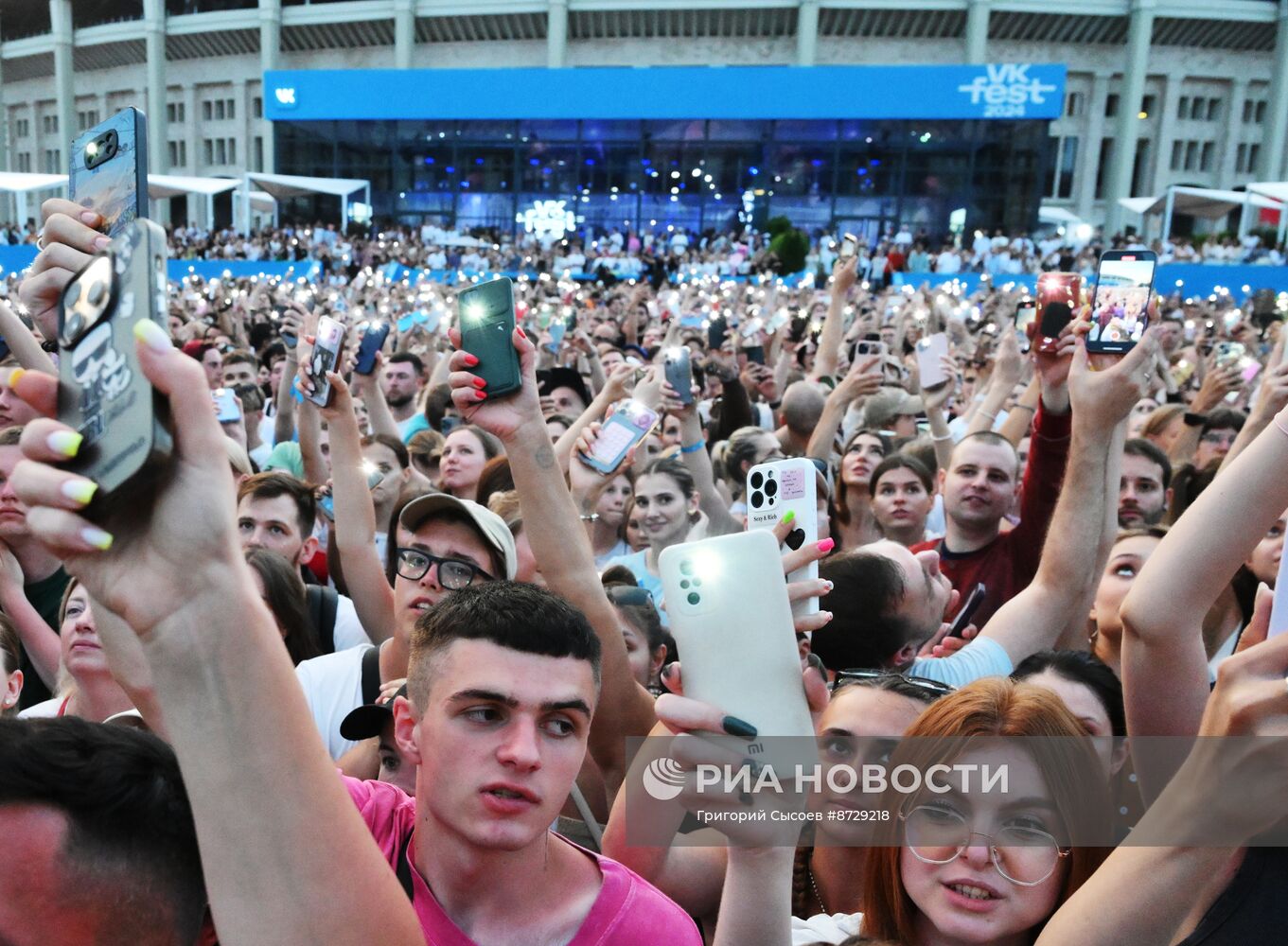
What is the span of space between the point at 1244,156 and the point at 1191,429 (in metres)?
43.1

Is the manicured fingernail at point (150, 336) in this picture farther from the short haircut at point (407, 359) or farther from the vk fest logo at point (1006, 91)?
the vk fest logo at point (1006, 91)

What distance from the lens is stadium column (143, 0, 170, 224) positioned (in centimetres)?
4134

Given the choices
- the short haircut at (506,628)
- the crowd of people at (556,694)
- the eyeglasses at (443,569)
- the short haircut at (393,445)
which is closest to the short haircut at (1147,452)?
the crowd of people at (556,694)

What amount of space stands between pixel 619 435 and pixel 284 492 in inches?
46.4

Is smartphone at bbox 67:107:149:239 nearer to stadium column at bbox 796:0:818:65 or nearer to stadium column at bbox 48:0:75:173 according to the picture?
stadium column at bbox 796:0:818:65

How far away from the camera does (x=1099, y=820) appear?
1714 millimetres

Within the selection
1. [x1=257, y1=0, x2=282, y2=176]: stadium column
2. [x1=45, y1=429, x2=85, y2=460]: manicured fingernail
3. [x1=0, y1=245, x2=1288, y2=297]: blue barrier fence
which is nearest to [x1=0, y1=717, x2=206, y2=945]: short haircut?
[x1=45, y1=429, x2=85, y2=460]: manicured fingernail

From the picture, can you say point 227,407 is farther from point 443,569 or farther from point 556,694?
point 556,694

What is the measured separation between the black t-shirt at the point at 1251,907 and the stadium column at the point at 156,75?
4559 centimetres

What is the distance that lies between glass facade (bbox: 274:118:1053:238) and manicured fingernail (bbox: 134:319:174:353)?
112 ft

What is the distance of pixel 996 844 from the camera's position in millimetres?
1618

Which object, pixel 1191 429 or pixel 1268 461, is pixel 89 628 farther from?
pixel 1191 429

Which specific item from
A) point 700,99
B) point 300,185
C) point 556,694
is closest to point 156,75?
point 300,185

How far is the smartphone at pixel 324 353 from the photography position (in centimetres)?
336
